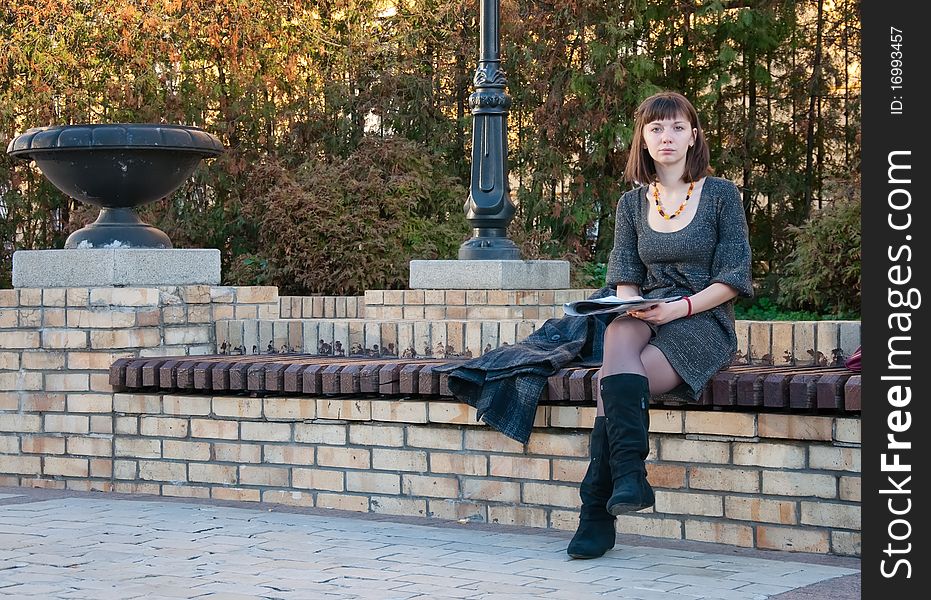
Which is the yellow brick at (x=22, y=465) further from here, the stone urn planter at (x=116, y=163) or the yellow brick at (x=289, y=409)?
the yellow brick at (x=289, y=409)

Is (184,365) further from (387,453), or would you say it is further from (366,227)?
(366,227)

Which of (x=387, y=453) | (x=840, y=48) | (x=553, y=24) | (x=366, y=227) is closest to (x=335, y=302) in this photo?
(x=366, y=227)

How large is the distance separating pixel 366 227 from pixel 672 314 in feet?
28.7

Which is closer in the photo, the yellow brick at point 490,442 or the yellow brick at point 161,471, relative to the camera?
the yellow brick at point 490,442

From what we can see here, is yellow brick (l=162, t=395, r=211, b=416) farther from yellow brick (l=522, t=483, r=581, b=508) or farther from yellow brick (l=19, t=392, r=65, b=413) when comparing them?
yellow brick (l=522, t=483, r=581, b=508)

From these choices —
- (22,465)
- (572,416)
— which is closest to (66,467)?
(22,465)

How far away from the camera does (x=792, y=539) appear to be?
16.1 feet

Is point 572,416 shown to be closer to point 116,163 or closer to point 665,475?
point 665,475

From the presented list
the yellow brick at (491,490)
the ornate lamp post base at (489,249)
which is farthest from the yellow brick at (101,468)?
the ornate lamp post base at (489,249)

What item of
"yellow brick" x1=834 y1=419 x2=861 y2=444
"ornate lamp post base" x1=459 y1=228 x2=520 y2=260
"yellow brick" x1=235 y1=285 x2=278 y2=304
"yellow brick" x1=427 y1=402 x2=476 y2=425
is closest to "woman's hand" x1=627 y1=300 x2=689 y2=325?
"yellow brick" x1=834 y1=419 x2=861 y2=444

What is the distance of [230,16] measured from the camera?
15305 mm

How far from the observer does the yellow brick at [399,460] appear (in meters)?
5.73

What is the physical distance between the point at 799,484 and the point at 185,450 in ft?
9.28
